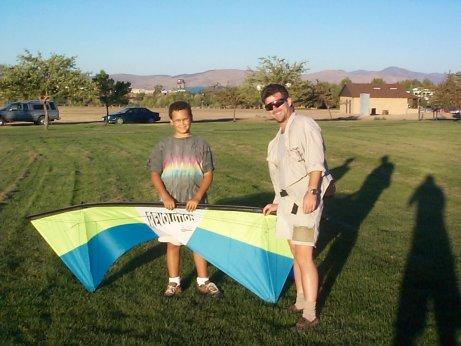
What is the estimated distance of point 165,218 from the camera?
511cm

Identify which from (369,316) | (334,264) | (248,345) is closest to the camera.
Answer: (248,345)

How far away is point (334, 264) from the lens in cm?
618

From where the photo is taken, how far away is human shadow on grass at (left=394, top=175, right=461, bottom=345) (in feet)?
14.4

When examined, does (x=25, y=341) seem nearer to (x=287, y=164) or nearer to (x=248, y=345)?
(x=248, y=345)

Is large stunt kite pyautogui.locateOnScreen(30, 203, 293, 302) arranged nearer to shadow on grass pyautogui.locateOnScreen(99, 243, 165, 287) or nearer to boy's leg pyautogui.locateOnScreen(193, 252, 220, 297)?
boy's leg pyautogui.locateOnScreen(193, 252, 220, 297)

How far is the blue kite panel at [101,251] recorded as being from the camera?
530cm

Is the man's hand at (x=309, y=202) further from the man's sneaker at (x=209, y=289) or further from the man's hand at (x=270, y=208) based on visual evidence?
the man's sneaker at (x=209, y=289)

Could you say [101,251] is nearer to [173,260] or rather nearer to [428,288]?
[173,260]

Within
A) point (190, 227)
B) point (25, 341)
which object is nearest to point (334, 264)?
point (190, 227)

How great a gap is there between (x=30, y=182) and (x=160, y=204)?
8144mm

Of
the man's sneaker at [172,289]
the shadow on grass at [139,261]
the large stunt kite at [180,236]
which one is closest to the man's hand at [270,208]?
the large stunt kite at [180,236]

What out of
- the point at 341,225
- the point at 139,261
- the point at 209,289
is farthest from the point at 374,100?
the point at 209,289

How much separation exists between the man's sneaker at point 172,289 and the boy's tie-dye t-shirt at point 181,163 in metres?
0.82

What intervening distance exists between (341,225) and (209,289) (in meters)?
3.47
